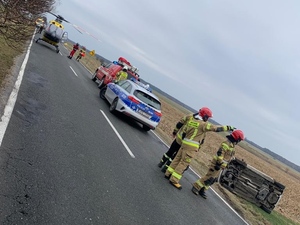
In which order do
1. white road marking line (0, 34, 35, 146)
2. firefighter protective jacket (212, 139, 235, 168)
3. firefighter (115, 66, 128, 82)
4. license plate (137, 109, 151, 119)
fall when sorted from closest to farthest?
white road marking line (0, 34, 35, 146) < firefighter protective jacket (212, 139, 235, 168) < license plate (137, 109, 151, 119) < firefighter (115, 66, 128, 82)

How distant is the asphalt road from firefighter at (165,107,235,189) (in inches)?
11.6

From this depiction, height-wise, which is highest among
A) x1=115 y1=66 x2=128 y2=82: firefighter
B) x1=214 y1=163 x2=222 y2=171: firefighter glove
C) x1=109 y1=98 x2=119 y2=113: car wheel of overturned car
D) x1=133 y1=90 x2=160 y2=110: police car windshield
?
x1=115 y1=66 x2=128 y2=82: firefighter

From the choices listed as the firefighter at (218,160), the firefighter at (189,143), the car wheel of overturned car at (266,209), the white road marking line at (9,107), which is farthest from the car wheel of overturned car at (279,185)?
the white road marking line at (9,107)

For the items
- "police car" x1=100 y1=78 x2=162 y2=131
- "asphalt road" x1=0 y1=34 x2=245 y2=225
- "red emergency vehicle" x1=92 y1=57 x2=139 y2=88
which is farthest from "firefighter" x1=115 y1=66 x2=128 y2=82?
"asphalt road" x1=0 y1=34 x2=245 y2=225

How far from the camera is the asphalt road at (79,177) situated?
14.0ft

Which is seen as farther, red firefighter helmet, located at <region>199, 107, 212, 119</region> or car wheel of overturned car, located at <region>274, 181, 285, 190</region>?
car wheel of overturned car, located at <region>274, 181, 285, 190</region>

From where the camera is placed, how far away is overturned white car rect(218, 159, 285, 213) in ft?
35.6

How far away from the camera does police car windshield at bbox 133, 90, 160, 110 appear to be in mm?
12477

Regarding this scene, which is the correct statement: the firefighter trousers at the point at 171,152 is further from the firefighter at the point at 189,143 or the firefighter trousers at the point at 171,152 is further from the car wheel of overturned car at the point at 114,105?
the car wheel of overturned car at the point at 114,105

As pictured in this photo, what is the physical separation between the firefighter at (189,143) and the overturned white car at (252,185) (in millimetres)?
3873

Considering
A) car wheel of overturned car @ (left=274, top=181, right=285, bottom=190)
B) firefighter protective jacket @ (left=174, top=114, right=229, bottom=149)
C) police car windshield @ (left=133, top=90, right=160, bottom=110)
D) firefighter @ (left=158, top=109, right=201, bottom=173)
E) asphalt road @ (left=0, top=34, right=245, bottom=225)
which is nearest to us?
asphalt road @ (left=0, top=34, right=245, bottom=225)

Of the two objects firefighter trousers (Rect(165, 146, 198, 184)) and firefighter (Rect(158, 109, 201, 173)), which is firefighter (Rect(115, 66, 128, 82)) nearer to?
firefighter (Rect(158, 109, 201, 173))

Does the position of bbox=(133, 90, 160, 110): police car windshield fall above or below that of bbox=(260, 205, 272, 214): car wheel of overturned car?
above

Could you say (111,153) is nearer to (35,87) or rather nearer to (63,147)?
(63,147)
